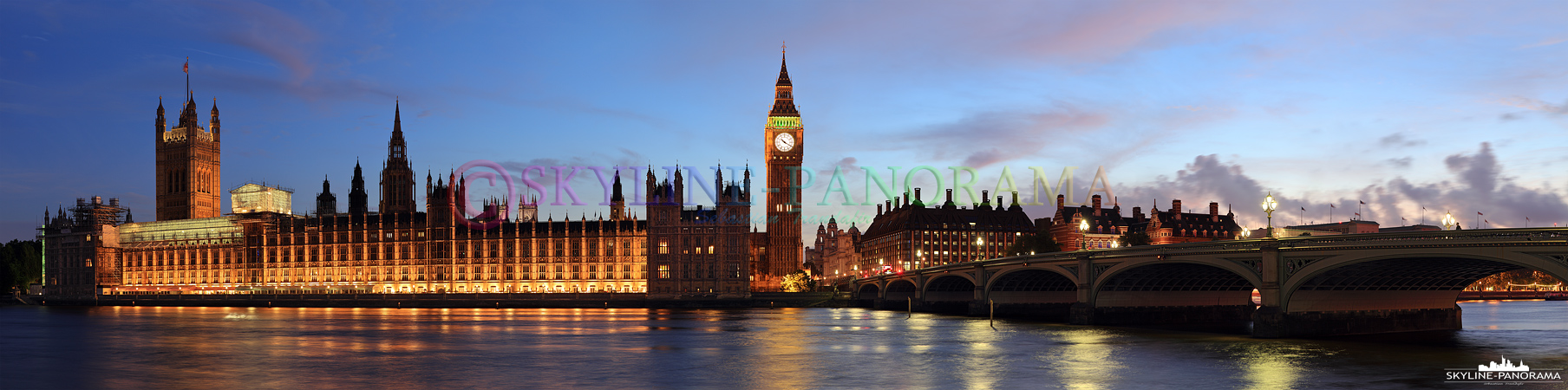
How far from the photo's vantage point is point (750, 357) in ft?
192

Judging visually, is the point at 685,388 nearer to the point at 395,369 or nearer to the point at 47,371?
the point at 395,369

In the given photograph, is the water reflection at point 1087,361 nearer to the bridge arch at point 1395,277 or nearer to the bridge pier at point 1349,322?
A: the bridge pier at point 1349,322

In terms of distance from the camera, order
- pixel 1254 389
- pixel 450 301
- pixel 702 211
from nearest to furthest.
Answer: pixel 1254 389
pixel 450 301
pixel 702 211

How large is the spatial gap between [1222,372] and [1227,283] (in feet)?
162

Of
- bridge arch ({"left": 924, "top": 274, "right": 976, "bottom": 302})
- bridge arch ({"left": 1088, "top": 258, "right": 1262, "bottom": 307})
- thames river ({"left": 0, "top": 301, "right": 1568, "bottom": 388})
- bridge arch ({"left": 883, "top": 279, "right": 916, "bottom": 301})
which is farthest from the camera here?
bridge arch ({"left": 883, "top": 279, "right": 916, "bottom": 301})

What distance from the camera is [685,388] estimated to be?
42.8m

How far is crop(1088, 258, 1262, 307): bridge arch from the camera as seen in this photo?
8162 cm

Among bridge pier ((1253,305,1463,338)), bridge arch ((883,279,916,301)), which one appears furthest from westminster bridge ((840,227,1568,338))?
bridge arch ((883,279,916,301))

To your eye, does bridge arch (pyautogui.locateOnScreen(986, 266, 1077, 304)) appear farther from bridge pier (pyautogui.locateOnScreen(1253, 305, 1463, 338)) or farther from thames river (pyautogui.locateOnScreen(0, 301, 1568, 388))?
bridge pier (pyautogui.locateOnScreen(1253, 305, 1463, 338))

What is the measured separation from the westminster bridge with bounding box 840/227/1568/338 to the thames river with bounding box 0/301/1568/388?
276 centimetres

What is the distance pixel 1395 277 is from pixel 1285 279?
920 centimetres

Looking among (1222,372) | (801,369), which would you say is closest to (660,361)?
(801,369)

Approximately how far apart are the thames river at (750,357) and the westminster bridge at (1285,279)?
2.76 m

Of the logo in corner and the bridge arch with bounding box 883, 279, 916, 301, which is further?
the bridge arch with bounding box 883, 279, 916, 301
